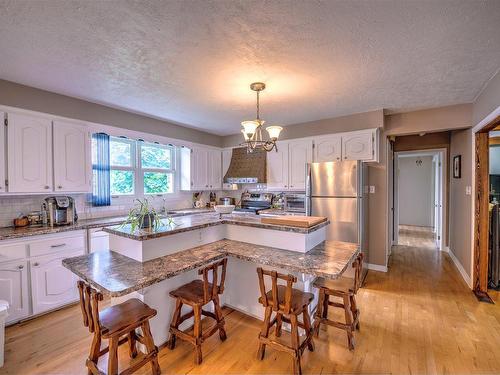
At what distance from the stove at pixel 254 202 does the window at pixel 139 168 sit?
1463mm

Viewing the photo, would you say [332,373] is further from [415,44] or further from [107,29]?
[107,29]

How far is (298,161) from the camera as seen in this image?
4.52 metres

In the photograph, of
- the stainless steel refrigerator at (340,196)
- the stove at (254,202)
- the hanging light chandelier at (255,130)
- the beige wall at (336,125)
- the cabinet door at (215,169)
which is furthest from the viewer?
the cabinet door at (215,169)

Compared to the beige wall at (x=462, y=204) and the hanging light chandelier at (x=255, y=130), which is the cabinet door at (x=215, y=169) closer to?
the hanging light chandelier at (x=255, y=130)

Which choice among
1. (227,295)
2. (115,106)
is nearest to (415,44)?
(227,295)

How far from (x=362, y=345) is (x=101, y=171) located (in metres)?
3.82

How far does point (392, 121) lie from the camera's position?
4.00 metres

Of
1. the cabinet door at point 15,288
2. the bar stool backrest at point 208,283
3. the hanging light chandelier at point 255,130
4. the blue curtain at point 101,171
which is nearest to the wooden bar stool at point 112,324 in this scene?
the bar stool backrest at point 208,283

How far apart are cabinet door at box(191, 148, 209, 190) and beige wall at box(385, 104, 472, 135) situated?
334 cm

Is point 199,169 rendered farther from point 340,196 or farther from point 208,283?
point 208,283

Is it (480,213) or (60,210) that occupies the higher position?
(60,210)

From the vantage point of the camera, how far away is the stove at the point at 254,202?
504cm

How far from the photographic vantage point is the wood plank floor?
1.96 m

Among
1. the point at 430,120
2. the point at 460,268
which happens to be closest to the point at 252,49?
the point at 430,120
